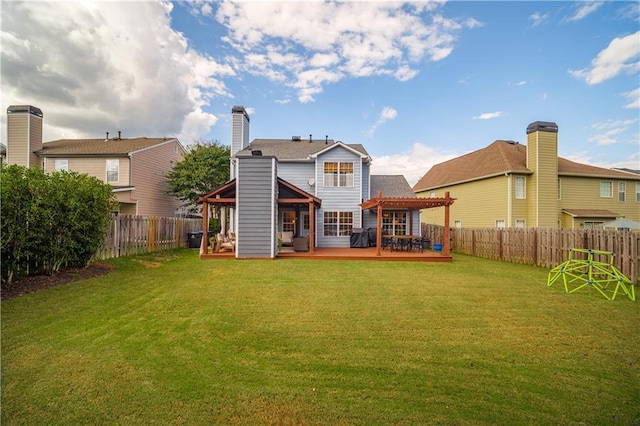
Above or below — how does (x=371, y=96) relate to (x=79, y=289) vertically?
above

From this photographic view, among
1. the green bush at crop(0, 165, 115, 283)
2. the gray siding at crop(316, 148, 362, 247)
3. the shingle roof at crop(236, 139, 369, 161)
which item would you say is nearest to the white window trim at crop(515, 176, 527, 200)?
the shingle roof at crop(236, 139, 369, 161)

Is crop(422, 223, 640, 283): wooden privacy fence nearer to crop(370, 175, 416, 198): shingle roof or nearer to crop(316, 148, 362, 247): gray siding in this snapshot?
crop(370, 175, 416, 198): shingle roof

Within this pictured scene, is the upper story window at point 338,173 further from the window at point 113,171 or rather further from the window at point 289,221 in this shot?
the window at point 113,171

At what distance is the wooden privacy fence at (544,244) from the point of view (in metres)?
8.73

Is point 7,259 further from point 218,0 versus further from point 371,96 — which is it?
point 371,96

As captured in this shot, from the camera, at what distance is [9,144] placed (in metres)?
18.0

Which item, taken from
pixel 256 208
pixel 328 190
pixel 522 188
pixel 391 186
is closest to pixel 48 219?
pixel 256 208

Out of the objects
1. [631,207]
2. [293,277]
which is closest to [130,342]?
[293,277]

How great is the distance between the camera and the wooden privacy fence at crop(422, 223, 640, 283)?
8.73m

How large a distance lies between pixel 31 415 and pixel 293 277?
20.3ft

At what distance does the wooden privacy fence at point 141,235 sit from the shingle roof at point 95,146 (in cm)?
678

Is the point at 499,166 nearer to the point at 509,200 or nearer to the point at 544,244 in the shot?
the point at 509,200

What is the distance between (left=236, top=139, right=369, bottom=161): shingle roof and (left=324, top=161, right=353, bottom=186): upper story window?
119 cm

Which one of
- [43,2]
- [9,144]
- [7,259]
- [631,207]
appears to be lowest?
[7,259]
